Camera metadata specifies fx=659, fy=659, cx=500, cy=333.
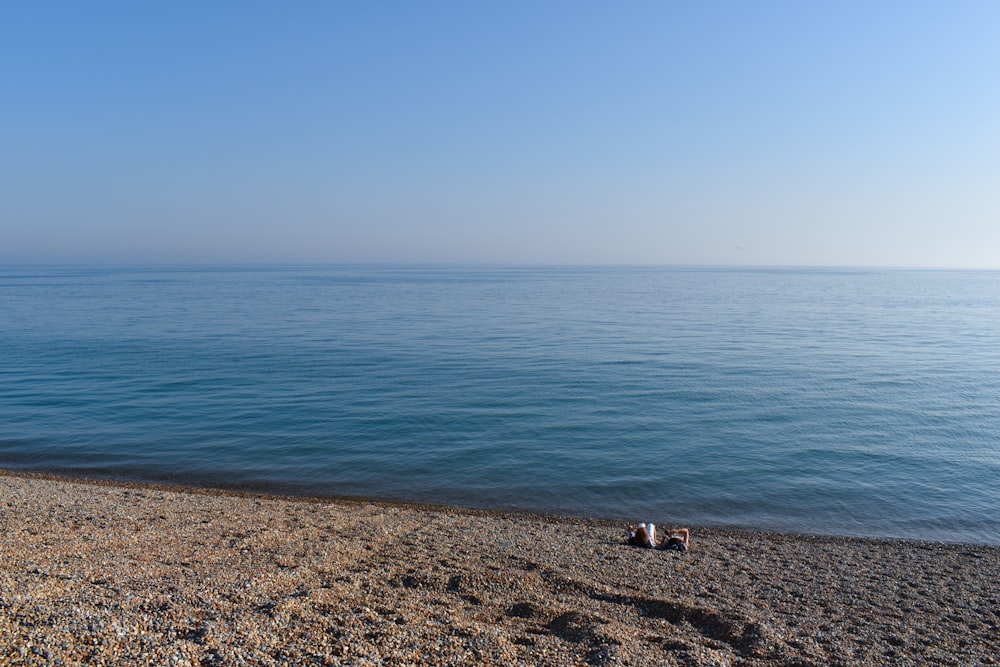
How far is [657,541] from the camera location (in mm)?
16328

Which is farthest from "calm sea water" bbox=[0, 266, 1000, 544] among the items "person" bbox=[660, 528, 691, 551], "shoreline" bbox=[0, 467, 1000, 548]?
"person" bbox=[660, 528, 691, 551]

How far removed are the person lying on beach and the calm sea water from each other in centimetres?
314

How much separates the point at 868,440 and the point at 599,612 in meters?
20.3

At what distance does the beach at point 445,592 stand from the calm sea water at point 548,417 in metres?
3.06

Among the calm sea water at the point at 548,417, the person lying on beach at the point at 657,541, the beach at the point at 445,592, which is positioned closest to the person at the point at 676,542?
the person lying on beach at the point at 657,541

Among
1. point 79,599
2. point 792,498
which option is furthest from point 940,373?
point 79,599

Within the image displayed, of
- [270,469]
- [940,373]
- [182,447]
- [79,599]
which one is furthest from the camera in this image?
[940,373]

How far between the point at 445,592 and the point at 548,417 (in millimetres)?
17961

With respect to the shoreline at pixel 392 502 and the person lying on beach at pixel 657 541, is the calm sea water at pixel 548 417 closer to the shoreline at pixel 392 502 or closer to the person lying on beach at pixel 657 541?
the shoreline at pixel 392 502

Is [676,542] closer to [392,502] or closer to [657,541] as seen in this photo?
[657,541]

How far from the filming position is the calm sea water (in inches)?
838

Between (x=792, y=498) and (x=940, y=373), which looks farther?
(x=940, y=373)

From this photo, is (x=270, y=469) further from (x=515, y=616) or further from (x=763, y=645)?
(x=763, y=645)

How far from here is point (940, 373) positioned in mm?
41156
